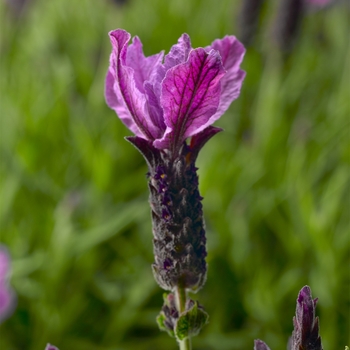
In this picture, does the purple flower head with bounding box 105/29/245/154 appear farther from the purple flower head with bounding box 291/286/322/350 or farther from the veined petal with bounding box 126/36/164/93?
the purple flower head with bounding box 291/286/322/350

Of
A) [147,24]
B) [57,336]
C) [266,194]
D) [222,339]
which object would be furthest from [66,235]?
[147,24]

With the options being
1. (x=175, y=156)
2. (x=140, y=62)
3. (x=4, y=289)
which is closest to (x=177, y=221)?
(x=175, y=156)

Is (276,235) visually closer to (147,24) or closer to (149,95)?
(149,95)

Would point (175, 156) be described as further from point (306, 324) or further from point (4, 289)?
point (4, 289)

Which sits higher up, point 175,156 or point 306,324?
point 175,156

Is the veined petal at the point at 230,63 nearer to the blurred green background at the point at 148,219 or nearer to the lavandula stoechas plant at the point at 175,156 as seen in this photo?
the lavandula stoechas plant at the point at 175,156

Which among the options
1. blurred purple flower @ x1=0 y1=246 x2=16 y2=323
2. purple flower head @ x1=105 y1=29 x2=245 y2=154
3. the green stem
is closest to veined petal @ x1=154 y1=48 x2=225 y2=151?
purple flower head @ x1=105 y1=29 x2=245 y2=154
